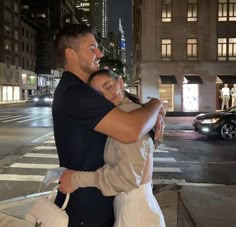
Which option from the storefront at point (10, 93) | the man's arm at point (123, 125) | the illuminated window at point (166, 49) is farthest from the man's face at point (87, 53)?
the storefront at point (10, 93)

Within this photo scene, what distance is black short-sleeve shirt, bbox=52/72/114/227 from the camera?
2.27 m

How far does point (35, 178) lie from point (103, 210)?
6.99 meters

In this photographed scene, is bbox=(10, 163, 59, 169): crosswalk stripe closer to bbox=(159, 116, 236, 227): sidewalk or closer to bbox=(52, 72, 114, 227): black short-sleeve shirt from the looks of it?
bbox=(159, 116, 236, 227): sidewalk

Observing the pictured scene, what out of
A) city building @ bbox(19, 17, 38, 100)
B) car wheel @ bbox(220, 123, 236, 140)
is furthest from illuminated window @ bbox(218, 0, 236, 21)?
city building @ bbox(19, 17, 38, 100)

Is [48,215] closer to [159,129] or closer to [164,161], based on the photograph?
[159,129]

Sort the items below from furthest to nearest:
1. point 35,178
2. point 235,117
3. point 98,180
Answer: point 235,117 → point 35,178 → point 98,180

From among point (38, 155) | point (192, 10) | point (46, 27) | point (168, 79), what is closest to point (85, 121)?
point (38, 155)

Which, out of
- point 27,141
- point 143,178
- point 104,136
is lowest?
point 27,141

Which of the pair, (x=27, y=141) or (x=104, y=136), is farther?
(x=27, y=141)

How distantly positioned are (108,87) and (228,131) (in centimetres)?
1446

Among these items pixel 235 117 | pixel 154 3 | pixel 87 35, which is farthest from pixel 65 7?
pixel 87 35

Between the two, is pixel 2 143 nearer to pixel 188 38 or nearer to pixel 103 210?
pixel 103 210

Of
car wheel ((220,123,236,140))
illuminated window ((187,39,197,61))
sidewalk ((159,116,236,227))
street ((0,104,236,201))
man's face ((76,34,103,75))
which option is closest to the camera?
man's face ((76,34,103,75))

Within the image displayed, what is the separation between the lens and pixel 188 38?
3488 centimetres
